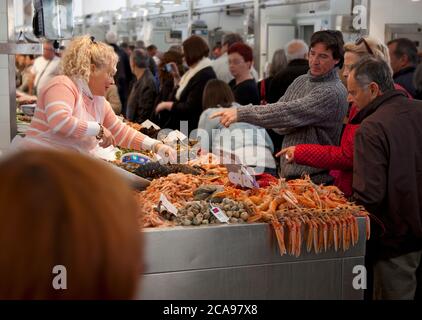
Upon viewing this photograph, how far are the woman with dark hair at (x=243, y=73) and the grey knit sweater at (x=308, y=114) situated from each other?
2.24m

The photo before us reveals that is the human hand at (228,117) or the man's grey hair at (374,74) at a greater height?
the man's grey hair at (374,74)

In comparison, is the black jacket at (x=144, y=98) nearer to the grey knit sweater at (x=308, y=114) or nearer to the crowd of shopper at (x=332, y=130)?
the crowd of shopper at (x=332, y=130)

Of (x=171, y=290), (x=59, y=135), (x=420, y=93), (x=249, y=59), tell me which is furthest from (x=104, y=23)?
(x=171, y=290)

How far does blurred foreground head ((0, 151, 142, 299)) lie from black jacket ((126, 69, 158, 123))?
7.57m

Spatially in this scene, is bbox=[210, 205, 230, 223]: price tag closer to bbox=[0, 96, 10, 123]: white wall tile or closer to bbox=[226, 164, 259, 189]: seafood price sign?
bbox=[226, 164, 259, 189]: seafood price sign

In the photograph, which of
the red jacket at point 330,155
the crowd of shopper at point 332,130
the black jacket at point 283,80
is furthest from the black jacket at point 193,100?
the red jacket at point 330,155

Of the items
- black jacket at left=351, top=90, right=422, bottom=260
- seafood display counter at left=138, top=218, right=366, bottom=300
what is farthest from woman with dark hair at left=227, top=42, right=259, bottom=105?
seafood display counter at left=138, top=218, right=366, bottom=300

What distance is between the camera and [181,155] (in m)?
4.89

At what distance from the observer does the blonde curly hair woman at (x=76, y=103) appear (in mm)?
3777

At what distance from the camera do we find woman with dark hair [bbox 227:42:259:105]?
6570 mm

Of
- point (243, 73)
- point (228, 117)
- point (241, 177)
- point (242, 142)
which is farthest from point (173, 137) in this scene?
point (241, 177)

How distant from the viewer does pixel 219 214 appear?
3.20 metres

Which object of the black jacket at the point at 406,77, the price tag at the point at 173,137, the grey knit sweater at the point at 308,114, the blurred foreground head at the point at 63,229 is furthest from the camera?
the black jacket at the point at 406,77

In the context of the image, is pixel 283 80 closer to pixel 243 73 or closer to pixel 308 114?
pixel 243 73
